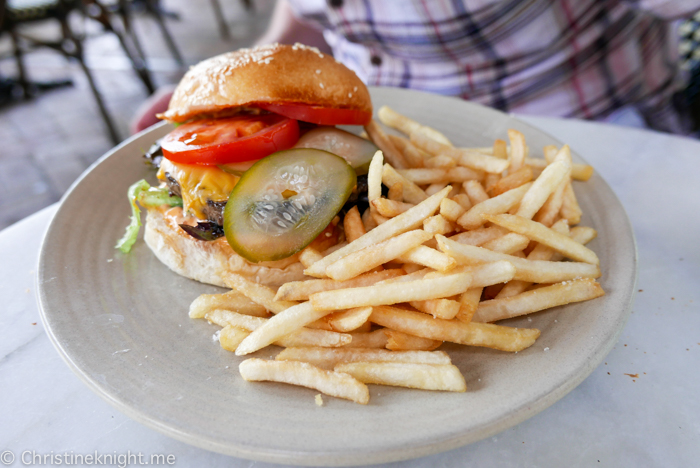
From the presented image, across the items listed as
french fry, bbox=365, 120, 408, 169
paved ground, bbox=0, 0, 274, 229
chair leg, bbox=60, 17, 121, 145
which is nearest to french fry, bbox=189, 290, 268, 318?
french fry, bbox=365, 120, 408, 169

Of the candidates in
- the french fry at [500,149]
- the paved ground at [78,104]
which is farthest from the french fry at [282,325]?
the paved ground at [78,104]

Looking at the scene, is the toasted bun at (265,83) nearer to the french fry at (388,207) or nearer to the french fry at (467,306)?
the french fry at (388,207)

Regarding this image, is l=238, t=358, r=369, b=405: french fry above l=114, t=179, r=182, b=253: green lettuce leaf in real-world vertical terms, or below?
below

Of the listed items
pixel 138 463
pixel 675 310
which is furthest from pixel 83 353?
pixel 675 310

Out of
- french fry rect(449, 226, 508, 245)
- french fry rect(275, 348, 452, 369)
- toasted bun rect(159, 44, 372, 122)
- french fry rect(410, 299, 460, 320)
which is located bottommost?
french fry rect(275, 348, 452, 369)

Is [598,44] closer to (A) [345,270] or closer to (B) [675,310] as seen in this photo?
(B) [675,310]

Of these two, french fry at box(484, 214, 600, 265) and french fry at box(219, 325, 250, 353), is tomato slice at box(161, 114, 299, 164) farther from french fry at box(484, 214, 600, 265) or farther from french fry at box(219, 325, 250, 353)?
french fry at box(484, 214, 600, 265)
